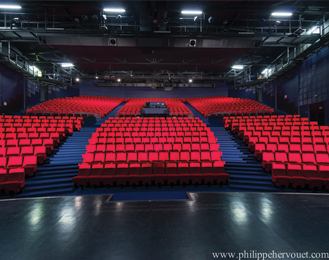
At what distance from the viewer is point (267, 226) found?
169cm

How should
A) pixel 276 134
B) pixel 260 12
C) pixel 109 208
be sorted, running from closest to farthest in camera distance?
pixel 109 208, pixel 276 134, pixel 260 12

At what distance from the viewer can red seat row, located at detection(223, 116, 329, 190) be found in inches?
121

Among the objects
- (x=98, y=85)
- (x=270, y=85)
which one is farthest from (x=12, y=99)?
(x=270, y=85)

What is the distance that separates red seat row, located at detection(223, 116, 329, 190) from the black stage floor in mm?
852

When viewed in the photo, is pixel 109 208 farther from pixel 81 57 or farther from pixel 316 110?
pixel 316 110

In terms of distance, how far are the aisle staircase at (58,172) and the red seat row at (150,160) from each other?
1.26ft

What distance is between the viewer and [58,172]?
360 cm

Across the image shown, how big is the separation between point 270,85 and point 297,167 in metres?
9.15

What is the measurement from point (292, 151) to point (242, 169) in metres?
1.32

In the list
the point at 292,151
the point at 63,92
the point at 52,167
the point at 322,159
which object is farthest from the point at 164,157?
the point at 63,92

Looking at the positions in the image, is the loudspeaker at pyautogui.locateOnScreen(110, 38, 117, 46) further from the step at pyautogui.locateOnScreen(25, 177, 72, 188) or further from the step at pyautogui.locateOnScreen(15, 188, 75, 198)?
the step at pyautogui.locateOnScreen(15, 188, 75, 198)

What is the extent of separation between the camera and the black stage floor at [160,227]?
53.7 inches

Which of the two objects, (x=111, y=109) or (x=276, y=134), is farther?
(x=111, y=109)

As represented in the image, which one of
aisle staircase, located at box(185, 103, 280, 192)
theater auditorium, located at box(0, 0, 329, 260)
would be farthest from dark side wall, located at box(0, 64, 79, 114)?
aisle staircase, located at box(185, 103, 280, 192)
